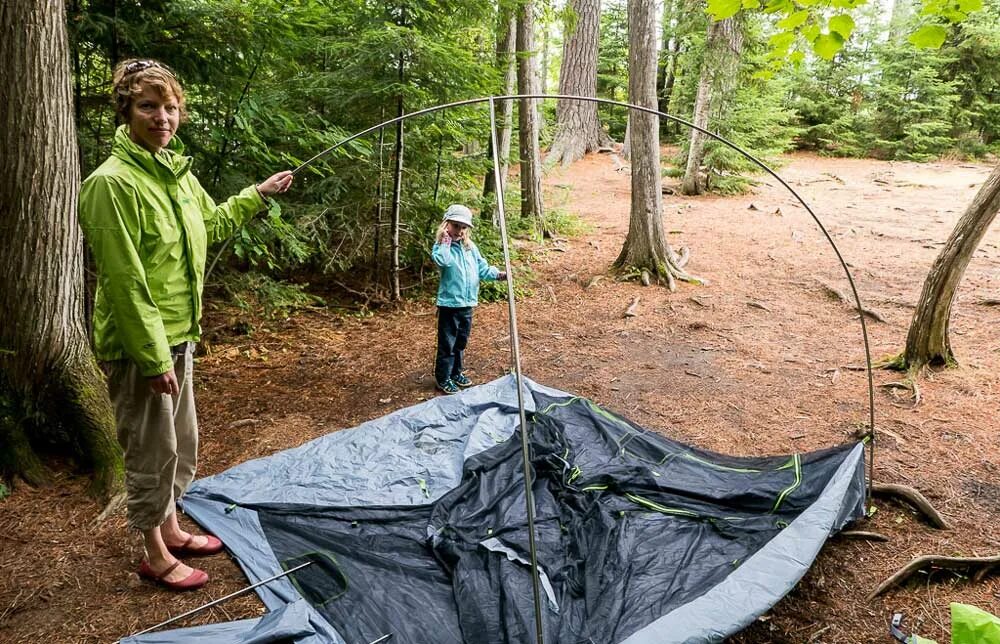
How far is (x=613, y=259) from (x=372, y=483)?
221 inches

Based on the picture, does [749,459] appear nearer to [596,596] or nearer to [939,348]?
[596,596]

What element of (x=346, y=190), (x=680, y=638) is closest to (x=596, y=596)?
(x=680, y=638)

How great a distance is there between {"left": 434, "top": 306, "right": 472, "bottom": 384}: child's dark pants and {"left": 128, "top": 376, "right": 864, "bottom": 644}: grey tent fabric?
2.30 ft

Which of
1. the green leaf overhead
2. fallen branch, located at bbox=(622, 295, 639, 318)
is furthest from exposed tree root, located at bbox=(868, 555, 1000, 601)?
fallen branch, located at bbox=(622, 295, 639, 318)

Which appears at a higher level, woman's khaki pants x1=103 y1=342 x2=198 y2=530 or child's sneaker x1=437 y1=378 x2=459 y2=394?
woman's khaki pants x1=103 y1=342 x2=198 y2=530

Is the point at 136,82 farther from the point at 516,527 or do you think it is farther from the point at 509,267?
the point at 516,527

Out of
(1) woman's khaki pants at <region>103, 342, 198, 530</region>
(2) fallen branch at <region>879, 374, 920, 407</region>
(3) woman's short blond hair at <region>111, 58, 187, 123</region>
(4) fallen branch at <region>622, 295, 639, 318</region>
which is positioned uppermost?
(3) woman's short blond hair at <region>111, 58, 187, 123</region>

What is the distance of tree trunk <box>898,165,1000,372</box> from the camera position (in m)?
3.95

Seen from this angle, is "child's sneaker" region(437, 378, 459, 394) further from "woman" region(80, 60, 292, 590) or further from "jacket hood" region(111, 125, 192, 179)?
"jacket hood" region(111, 125, 192, 179)

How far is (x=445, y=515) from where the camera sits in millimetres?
2902

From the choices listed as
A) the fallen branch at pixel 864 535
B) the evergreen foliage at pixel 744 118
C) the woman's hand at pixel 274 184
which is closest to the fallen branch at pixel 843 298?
the fallen branch at pixel 864 535

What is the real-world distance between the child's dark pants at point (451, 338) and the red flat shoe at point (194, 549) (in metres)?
2.15

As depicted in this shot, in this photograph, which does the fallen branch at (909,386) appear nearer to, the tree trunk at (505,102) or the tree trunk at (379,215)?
the tree trunk at (505,102)

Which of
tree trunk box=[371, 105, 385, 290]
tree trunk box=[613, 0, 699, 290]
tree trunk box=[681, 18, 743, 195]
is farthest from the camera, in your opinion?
tree trunk box=[681, 18, 743, 195]
